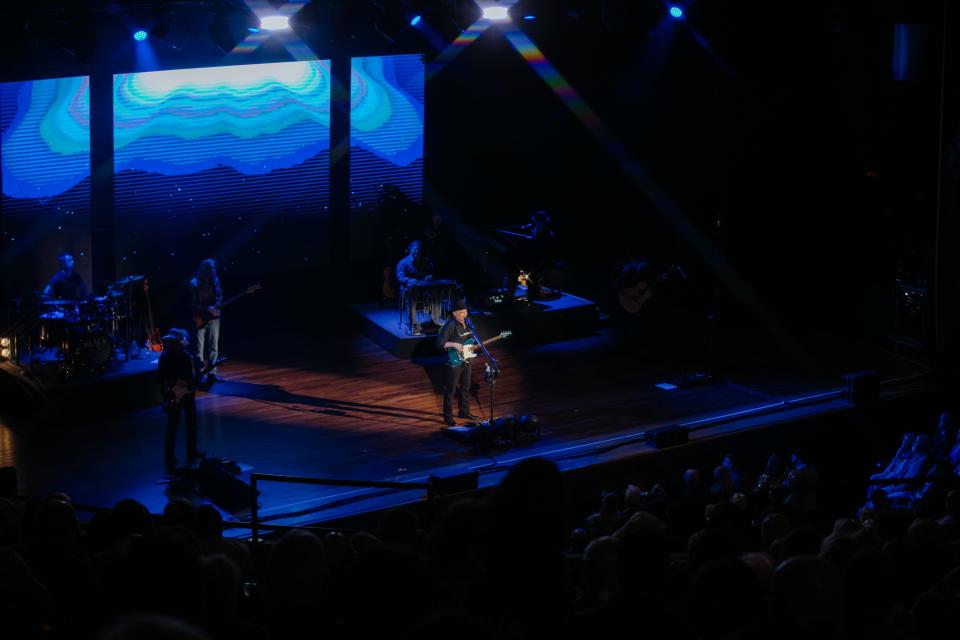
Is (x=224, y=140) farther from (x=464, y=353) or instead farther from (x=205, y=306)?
(x=464, y=353)

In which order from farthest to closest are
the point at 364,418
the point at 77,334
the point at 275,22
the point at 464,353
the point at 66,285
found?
1. the point at 66,285
2. the point at 275,22
3. the point at 364,418
4. the point at 77,334
5. the point at 464,353

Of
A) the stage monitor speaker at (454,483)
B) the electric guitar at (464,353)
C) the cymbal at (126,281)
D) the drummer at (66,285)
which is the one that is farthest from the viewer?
the cymbal at (126,281)

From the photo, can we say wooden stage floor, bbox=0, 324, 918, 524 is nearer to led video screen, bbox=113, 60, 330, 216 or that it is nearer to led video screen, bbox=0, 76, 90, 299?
led video screen, bbox=113, 60, 330, 216

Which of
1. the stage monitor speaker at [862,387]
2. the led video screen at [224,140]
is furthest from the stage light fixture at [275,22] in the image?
the stage monitor speaker at [862,387]

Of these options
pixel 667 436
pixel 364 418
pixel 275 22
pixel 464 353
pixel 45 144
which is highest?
pixel 275 22

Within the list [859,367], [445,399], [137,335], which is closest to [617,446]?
[445,399]

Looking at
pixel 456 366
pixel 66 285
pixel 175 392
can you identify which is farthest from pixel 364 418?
pixel 66 285

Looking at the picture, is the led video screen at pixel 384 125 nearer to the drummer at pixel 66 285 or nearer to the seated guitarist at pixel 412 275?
the seated guitarist at pixel 412 275

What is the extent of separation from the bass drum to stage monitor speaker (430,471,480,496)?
3.85 metres

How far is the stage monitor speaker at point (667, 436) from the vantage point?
402 inches

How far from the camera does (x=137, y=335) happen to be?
11.8m

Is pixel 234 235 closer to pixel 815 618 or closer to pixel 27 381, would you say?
pixel 27 381

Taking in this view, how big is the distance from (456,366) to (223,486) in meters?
2.62

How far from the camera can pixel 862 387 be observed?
37.8ft
